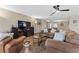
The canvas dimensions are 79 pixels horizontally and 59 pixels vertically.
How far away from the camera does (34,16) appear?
2.49m

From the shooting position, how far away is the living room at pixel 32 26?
2.19 m

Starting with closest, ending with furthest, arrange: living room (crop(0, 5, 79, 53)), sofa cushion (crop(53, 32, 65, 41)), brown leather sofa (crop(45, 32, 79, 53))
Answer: living room (crop(0, 5, 79, 53)) → brown leather sofa (crop(45, 32, 79, 53)) → sofa cushion (crop(53, 32, 65, 41))

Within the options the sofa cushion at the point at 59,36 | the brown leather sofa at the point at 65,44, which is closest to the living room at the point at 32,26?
the brown leather sofa at the point at 65,44

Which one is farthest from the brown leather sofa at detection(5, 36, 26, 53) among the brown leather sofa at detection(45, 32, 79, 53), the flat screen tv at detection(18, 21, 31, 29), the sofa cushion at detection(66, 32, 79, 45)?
the sofa cushion at detection(66, 32, 79, 45)

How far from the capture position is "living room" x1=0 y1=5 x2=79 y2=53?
86.0 inches

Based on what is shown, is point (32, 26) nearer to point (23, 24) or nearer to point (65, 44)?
point (23, 24)

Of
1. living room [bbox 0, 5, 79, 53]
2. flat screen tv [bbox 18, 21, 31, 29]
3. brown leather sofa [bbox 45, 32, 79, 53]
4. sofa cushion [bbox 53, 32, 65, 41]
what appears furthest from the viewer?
sofa cushion [bbox 53, 32, 65, 41]

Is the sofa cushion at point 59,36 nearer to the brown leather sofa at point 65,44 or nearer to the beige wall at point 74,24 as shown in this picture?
the brown leather sofa at point 65,44

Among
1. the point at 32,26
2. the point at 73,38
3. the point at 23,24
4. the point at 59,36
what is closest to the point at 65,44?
the point at 73,38

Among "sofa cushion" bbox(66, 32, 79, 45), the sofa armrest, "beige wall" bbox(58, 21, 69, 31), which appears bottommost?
the sofa armrest

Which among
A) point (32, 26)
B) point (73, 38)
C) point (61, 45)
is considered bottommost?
point (61, 45)

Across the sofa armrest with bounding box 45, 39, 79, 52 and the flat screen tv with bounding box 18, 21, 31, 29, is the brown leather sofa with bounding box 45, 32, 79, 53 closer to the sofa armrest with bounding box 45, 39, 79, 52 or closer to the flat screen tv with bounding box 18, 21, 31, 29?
the sofa armrest with bounding box 45, 39, 79, 52

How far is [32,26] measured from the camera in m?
2.61
